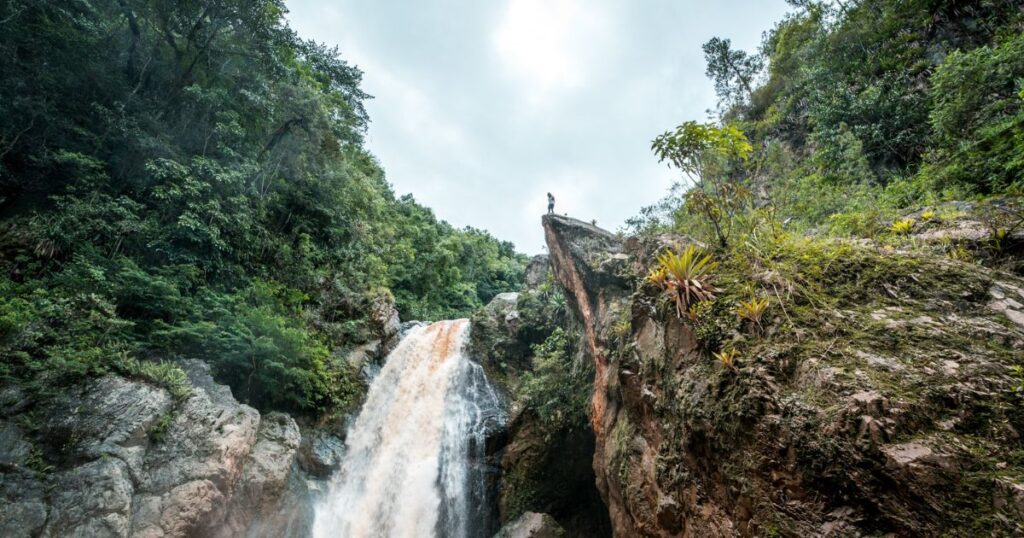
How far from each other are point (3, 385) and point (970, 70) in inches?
702

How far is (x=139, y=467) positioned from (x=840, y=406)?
9.87 meters

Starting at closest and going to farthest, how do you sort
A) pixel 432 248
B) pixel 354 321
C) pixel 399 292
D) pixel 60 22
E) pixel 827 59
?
pixel 60 22
pixel 827 59
pixel 354 321
pixel 399 292
pixel 432 248

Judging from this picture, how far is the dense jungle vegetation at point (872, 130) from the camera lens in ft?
18.8

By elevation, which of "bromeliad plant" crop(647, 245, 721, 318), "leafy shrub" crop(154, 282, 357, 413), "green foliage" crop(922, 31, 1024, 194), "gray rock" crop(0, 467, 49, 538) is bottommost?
"gray rock" crop(0, 467, 49, 538)

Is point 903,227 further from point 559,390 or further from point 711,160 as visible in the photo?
point 559,390

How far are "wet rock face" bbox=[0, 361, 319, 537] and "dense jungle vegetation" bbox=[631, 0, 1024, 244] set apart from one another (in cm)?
961

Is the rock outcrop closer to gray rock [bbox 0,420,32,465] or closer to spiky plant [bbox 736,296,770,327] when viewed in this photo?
spiky plant [bbox 736,296,770,327]

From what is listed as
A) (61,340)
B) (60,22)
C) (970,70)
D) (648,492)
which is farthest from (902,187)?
(60,22)

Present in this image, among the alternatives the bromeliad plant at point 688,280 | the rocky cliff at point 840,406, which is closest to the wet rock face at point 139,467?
the rocky cliff at point 840,406

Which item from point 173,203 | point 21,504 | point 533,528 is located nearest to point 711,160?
point 533,528

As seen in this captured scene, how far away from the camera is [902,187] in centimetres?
766

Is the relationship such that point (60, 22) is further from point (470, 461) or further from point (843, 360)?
point (843, 360)

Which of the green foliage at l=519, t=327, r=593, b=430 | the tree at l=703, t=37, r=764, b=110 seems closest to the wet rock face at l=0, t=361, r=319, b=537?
the green foliage at l=519, t=327, r=593, b=430

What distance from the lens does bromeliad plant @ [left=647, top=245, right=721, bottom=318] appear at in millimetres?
4801
